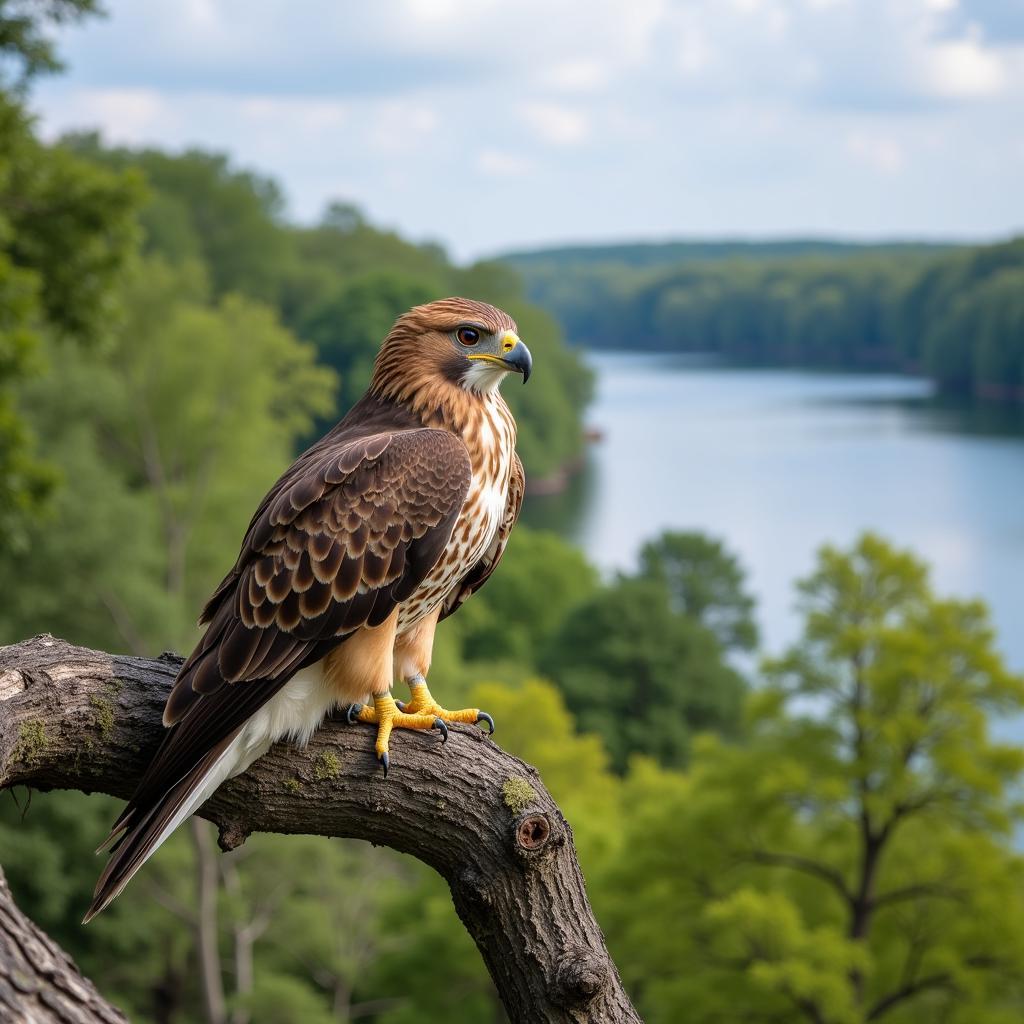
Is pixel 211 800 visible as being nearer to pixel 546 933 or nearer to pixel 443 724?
pixel 443 724

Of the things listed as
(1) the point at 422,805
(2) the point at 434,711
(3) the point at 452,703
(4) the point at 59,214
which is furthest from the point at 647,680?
(1) the point at 422,805

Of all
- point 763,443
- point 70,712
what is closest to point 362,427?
point 70,712

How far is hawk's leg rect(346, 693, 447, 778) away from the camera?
4422mm

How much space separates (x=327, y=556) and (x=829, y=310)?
146870 mm

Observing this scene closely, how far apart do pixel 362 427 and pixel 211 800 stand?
1489mm

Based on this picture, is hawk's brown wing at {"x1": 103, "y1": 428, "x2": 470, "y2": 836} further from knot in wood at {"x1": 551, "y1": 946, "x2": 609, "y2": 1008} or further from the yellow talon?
knot in wood at {"x1": 551, "y1": 946, "x2": 609, "y2": 1008}

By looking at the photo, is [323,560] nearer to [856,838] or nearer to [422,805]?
[422,805]

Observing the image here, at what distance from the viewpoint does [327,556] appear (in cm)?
459

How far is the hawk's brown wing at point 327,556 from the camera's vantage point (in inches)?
174

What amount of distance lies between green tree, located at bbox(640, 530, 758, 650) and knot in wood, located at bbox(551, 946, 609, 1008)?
43.8 m

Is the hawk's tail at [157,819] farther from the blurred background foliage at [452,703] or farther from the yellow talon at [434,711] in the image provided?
the blurred background foliage at [452,703]

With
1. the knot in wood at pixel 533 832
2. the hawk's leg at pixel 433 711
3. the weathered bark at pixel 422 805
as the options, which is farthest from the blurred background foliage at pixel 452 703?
the knot in wood at pixel 533 832

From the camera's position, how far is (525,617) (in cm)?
5178

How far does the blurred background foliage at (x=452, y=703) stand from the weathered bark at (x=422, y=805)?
305 inches
